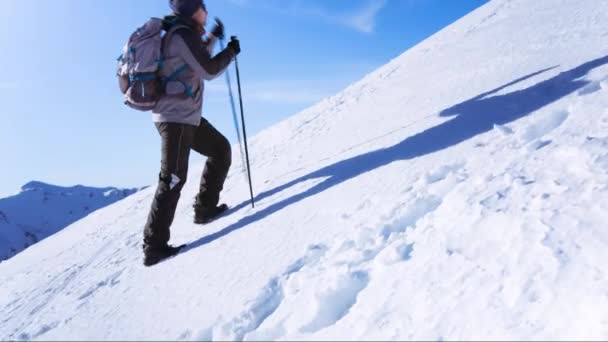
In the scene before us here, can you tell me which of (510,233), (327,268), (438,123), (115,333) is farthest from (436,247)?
(438,123)

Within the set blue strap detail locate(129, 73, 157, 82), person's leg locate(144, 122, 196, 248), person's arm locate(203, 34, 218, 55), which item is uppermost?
person's arm locate(203, 34, 218, 55)

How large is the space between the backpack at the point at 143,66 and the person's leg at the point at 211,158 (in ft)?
2.49

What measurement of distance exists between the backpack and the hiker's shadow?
1.39m

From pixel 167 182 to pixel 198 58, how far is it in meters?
1.12

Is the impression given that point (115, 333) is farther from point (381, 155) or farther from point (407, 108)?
point (407, 108)

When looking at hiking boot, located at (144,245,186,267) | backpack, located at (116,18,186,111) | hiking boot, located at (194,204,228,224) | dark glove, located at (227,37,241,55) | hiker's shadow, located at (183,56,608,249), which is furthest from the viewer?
hiking boot, located at (194,204,228,224)

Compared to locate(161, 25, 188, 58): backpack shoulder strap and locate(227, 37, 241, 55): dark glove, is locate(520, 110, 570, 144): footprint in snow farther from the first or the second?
locate(161, 25, 188, 58): backpack shoulder strap

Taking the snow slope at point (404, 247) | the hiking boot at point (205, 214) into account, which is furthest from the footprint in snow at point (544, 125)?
the hiking boot at point (205, 214)

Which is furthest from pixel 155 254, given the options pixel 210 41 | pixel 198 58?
pixel 210 41

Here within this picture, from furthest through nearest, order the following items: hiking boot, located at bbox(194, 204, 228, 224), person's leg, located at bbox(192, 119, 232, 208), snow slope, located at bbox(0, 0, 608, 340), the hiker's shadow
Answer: hiking boot, located at bbox(194, 204, 228, 224)
person's leg, located at bbox(192, 119, 232, 208)
the hiker's shadow
snow slope, located at bbox(0, 0, 608, 340)

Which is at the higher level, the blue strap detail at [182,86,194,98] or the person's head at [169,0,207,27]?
the person's head at [169,0,207,27]

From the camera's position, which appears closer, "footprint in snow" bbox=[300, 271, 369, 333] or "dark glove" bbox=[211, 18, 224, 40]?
"footprint in snow" bbox=[300, 271, 369, 333]

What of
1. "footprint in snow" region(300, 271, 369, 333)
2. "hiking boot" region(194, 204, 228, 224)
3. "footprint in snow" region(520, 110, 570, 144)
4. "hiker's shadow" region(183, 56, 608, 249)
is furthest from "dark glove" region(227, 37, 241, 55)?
"footprint in snow" region(520, 110, 570, 144)

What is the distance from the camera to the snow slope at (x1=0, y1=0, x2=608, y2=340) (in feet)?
6.28
